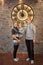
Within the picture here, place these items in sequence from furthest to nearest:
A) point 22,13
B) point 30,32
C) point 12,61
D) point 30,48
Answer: point 22,13
point 30,48
point 30,32
point 12,61

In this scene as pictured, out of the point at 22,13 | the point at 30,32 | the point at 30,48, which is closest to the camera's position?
the point at 30,32

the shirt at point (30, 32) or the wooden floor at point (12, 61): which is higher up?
the shirt at point (30, 32)

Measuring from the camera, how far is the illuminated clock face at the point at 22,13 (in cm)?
695

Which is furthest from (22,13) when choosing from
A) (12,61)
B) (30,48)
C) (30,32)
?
(12,61)

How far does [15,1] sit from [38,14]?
88cm

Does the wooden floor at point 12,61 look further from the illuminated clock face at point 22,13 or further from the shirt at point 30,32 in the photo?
the illuminated clock face at point 22,13

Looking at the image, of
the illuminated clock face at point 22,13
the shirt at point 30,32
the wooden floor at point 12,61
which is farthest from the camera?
the illuminated clock face at point 22,13

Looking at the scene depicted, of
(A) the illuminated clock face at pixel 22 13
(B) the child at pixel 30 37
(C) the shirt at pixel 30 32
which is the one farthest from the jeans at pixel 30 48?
(A) the illuminated clock face at pixel 22 13

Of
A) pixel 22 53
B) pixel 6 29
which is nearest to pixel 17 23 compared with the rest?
pixel 6 29

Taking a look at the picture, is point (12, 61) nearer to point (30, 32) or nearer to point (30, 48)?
point (30, 48)

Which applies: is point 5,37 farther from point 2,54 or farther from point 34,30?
point 34,30

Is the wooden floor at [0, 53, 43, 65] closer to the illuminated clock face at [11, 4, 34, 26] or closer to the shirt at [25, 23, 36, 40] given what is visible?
the shirt at [25, 23, 36, 40]

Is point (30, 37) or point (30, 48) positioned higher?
point (30, 37)

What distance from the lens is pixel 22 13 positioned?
694 centimetres
